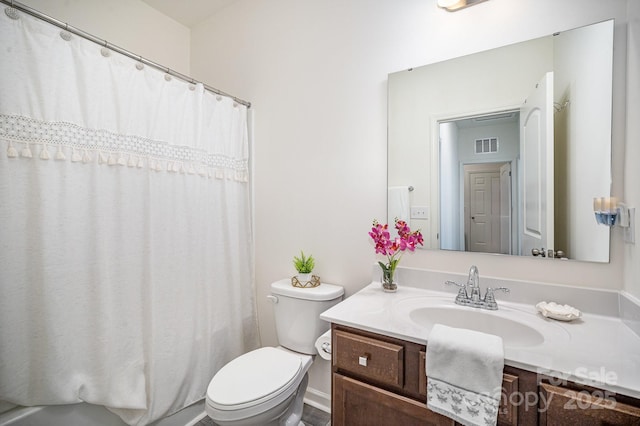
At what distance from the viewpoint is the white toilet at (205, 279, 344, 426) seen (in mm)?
1216

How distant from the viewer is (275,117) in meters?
1.99

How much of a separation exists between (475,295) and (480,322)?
0.38 ft

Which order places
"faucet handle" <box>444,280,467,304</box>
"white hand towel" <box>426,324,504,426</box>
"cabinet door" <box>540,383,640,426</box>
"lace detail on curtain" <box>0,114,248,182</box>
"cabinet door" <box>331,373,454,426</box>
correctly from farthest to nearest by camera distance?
"faucet handle" <box>444,280,467,304</box> → "lace detail on curtain" <box>0,114,248,182</box> → "cabinet door" <box>331,373,454,426</box> → "white hand towel" <box>426,324,504,426</box> → "cabinet door" <box>540,383,640,426</box>

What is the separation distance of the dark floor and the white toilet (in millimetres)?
282

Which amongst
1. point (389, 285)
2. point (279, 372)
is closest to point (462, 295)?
point (389, 285)

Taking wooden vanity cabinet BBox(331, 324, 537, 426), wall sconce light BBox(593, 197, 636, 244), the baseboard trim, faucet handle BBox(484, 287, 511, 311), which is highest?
wall sconce light BBox(593, 197, 636, 244)

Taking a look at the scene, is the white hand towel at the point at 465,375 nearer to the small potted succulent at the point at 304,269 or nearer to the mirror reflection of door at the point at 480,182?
the mirror reflection of door at the point at 480,182

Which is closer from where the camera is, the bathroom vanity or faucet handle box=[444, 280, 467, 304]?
the bathroom vanity

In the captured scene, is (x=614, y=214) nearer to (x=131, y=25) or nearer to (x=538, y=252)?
(x=538, y=252)

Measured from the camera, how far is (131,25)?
203 cm

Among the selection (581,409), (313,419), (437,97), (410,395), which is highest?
(437,97)

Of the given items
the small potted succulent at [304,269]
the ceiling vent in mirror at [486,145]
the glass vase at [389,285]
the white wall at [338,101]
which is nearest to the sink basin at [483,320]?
the glass vase at [389,285]

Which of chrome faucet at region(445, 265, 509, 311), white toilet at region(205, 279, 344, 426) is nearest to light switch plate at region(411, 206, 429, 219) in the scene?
chrome faucet at region(445, 265, 509, 311)

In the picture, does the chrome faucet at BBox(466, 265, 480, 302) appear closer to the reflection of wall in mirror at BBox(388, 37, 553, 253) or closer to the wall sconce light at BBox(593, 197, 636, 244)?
the reflection of wall in mirror at BBox(388, 37, 553, 253)
